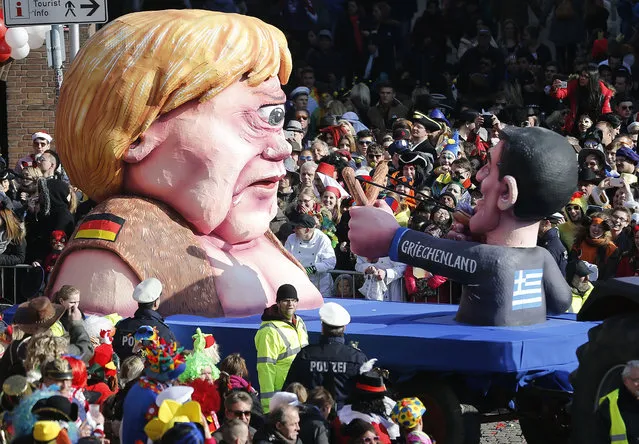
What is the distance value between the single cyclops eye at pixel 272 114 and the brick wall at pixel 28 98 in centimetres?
757

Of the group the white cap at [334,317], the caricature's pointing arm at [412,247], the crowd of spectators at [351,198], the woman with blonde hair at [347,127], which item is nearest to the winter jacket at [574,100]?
the crowd of spectators at [351,198]

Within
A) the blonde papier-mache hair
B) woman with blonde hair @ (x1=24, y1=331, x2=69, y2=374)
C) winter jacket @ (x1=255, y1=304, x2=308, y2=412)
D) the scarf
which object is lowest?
winter jacket @ (x1=255, y1=304, x2=308, y2=412)

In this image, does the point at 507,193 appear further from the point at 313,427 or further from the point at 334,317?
the point at 313,427

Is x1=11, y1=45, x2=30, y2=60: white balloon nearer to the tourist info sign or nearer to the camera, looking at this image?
the tourist info sign

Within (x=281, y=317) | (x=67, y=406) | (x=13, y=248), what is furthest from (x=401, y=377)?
(x=13, y=248)

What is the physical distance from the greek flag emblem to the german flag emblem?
268 cm

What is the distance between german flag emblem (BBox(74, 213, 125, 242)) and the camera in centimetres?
949

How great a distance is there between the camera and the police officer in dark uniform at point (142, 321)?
8656 mm

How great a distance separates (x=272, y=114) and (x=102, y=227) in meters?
1.47

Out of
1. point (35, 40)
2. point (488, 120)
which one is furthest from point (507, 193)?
point (35, 40)

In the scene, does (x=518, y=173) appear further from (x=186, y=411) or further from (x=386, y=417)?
(x=186, y=411)

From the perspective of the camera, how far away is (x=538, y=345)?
829 cm

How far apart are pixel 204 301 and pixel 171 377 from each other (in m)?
2.90

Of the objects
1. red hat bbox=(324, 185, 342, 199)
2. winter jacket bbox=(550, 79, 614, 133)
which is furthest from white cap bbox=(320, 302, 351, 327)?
winter jacket bbox=(550, 79, 614, 133)
